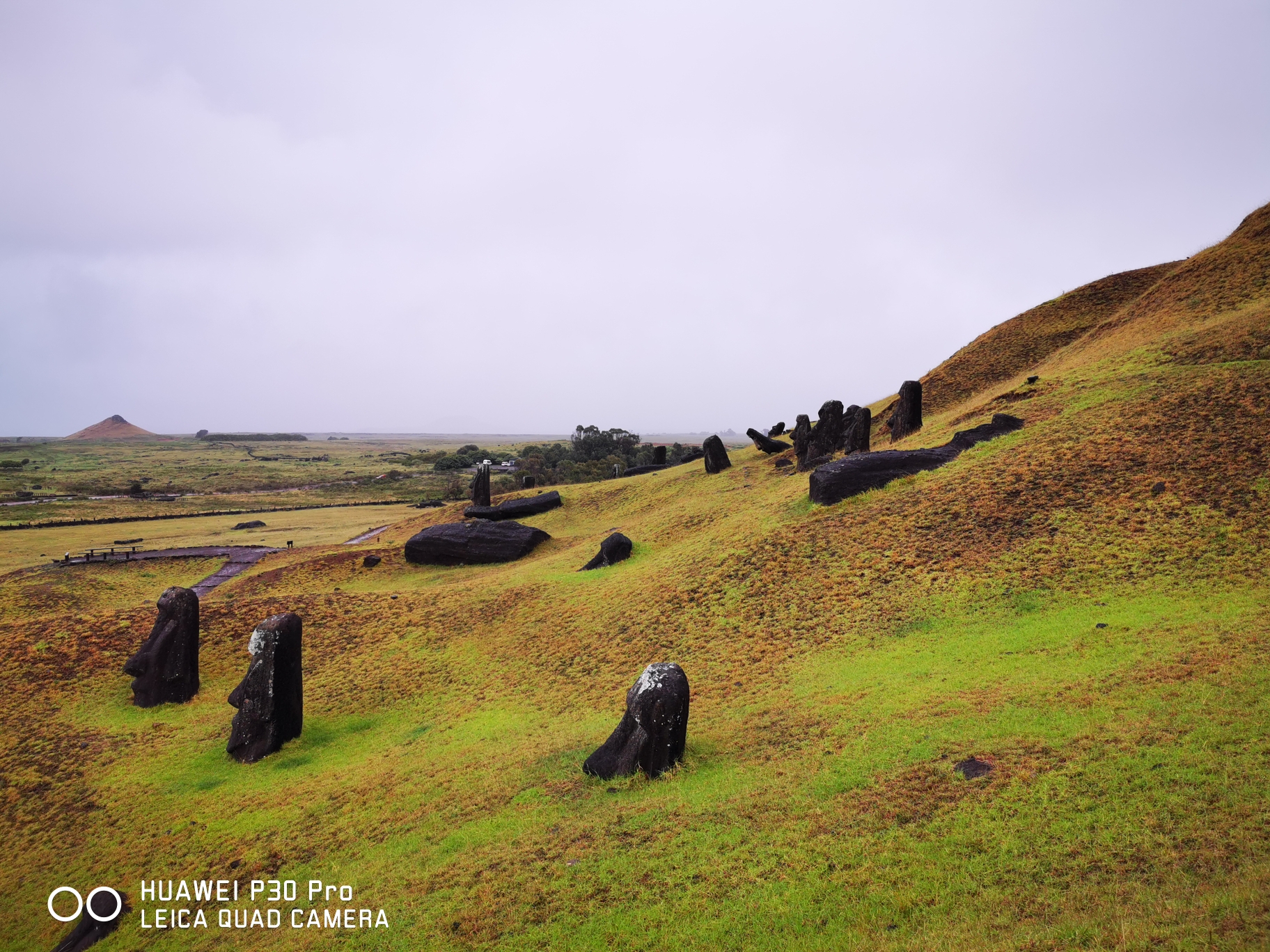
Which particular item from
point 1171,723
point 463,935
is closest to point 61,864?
point 463,935

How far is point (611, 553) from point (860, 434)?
601 inches

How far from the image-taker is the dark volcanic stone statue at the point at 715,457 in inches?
→ 1688

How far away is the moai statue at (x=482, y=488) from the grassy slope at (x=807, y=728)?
60.0 feet

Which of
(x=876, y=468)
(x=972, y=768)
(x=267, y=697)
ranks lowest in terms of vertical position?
(x=267, y=697)

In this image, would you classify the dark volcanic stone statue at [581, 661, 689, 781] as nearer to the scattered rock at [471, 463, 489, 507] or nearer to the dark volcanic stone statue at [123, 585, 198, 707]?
the dark volcanic stone statue at [123, 585, 198, 707]

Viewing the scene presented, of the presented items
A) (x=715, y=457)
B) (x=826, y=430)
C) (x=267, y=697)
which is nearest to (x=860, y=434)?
(x=826, y=430)

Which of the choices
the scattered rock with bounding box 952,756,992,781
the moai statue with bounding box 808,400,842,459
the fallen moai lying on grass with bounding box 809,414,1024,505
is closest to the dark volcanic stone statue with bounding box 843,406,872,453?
the moai statue with bounding box 808,400,842,459

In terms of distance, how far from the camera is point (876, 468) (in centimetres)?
2444

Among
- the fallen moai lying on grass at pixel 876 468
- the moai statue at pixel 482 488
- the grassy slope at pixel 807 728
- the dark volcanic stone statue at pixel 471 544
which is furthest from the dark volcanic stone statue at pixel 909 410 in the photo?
the moai statue at pixel 482 488

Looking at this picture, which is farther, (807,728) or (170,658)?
(170,658)

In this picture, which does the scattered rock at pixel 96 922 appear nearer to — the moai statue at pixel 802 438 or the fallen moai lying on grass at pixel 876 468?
the fallen moai lying on grass at pixel 876 468

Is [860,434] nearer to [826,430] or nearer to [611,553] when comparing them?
[826,430]

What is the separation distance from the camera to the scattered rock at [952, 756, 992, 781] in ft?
29.6

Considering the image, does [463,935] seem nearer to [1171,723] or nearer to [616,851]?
[616,851]
